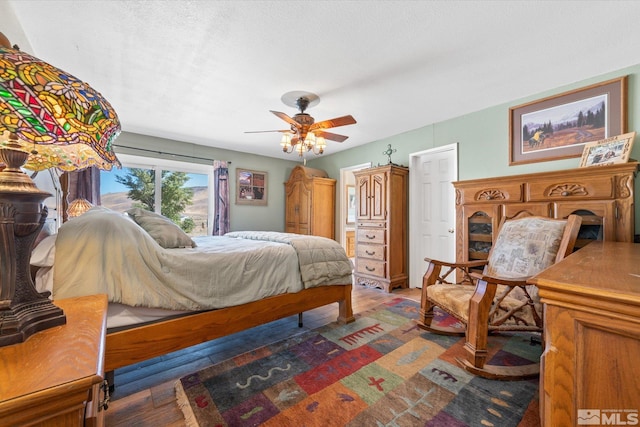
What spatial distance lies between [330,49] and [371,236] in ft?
8.62

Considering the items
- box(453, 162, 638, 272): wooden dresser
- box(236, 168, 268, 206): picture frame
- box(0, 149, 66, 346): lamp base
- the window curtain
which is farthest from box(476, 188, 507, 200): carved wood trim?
the window curtain

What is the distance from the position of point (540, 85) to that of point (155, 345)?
3946 mm

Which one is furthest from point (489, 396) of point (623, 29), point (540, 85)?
point (540, 85)

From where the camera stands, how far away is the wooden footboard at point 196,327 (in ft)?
4.49

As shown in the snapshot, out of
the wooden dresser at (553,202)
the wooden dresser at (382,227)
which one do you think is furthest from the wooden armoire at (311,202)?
the wooden dresser at (553,202)

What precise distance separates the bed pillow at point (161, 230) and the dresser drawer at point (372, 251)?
262 cm

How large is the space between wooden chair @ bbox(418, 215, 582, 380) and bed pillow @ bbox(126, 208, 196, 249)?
210cm

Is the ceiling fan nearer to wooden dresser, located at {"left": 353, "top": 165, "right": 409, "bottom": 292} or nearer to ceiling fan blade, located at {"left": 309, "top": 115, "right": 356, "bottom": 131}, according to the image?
ceiling fan blade, located at {"left": 309, "top": 115, "right": 356, "bottom": 131}

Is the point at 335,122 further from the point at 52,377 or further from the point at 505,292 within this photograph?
the point at 52,377

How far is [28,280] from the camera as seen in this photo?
2.57 feet

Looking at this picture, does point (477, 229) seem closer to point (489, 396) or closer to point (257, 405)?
point (489, 396)

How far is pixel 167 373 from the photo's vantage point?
5.71 feet

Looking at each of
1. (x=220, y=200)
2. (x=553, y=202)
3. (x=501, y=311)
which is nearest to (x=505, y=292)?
(x=501, y=311)

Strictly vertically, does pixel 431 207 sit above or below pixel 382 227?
above
